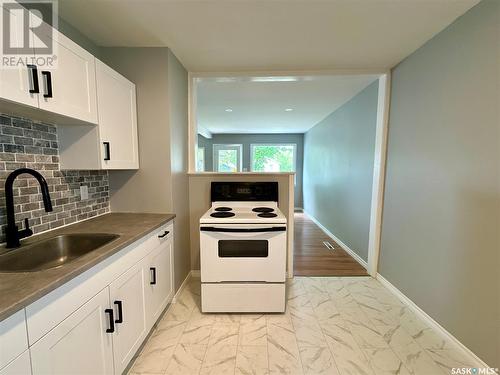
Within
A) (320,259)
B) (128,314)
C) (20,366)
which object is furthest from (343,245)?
(20,366)

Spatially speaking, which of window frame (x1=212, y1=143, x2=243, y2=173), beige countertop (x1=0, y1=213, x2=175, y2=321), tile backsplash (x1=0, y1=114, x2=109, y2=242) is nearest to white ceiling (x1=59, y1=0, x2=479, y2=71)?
tile backsplash (x1=0, y1=114, x2=109, y2=242)

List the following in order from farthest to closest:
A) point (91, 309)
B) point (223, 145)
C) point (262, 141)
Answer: point (223, 145) → point (262, 141) → point (91, 309)

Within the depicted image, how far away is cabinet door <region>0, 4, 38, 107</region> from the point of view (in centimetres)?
96

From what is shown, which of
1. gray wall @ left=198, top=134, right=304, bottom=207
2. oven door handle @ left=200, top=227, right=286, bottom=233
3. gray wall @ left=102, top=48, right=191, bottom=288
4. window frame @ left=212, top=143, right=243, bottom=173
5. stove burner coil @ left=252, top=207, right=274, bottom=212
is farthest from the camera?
window frame @ left=212, top=143, right=243, bottom=173

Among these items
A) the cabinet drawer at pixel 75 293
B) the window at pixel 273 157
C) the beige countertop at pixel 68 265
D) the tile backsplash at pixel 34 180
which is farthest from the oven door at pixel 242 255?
the window at pixel 273 157

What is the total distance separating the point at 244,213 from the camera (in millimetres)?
2271

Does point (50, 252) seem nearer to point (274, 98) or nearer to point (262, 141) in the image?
point (274, 98)

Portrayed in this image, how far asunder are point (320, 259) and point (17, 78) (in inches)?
134

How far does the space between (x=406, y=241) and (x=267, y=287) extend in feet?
4.63

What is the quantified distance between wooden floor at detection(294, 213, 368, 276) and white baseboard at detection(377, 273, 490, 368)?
41cm

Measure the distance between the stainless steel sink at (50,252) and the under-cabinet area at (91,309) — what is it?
3.0 inches

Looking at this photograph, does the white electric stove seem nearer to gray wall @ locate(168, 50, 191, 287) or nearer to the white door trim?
gray wall @ locate(168, 50, 191, 287)

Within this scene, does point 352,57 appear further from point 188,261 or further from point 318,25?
point 188,261

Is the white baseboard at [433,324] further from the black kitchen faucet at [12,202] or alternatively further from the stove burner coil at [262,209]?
the black kitchen faucet at [12,202]
